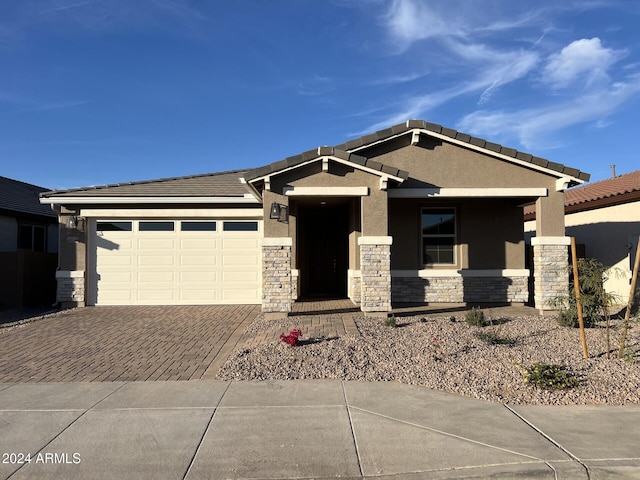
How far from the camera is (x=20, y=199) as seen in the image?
708 inches

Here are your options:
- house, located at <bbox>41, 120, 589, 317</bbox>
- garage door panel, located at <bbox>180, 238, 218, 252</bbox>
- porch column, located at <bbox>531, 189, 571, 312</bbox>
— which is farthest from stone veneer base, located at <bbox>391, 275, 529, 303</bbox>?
garage door panel, located at <bbox>180, 238, 218, 252</bbox>

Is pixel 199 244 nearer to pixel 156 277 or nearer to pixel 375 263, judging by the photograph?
pixel 156 277

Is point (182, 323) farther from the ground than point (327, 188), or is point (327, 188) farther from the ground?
point (327, 188)

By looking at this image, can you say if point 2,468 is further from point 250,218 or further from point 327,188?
point 250,218

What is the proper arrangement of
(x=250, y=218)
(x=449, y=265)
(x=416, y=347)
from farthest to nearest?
(x=250, y=218) < (x=449, y=265) < (x=416, y=347)

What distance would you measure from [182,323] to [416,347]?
5657 millimetres

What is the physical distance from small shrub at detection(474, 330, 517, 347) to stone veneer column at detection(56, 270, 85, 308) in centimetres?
1080

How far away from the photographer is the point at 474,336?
28.1 ft

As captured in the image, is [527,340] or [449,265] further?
[449,265]

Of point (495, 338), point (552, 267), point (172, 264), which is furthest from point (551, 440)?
point (172, 264)

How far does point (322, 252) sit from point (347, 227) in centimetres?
187

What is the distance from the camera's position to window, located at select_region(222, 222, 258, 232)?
1391 cm

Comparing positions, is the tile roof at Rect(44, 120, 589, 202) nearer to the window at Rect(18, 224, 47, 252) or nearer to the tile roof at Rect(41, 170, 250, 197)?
the tile roof at Rect(41, 170, 250, 197)

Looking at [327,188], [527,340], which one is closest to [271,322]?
[327,188]
